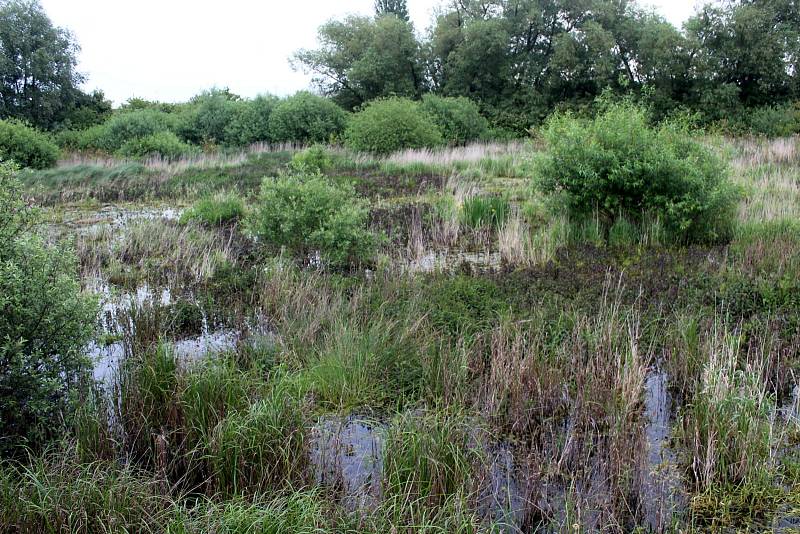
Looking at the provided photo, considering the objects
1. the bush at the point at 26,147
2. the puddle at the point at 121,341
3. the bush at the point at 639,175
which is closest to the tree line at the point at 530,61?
the bush at the point at 26,147

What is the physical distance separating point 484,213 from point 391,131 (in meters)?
12.5

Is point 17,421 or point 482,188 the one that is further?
point 482,188

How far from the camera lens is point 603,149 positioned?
8.81 m

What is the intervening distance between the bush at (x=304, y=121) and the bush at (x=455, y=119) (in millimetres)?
4094

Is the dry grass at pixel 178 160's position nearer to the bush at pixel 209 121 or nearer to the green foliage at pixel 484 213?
the bush at pixel 209 121

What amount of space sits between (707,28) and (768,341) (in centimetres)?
3255

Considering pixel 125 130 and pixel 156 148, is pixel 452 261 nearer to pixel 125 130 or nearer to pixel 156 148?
pixel 156 148

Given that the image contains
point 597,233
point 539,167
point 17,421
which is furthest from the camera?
point 539,167

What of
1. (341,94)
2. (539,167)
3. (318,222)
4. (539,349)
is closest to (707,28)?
(341,94)

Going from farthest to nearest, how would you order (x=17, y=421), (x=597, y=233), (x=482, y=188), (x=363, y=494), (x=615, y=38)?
(x=615, y=38) < (x=482, y=188) < (x=597, y=233) < (x=17, y=421) < (x=363, y=494)

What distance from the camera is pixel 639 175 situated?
8.68 m

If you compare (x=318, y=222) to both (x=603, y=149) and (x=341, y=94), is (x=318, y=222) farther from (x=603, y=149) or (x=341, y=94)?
(x=341, y=94)

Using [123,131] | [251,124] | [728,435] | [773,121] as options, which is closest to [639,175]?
[728,435]

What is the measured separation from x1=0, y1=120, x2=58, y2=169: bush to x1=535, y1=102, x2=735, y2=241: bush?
1868cm
